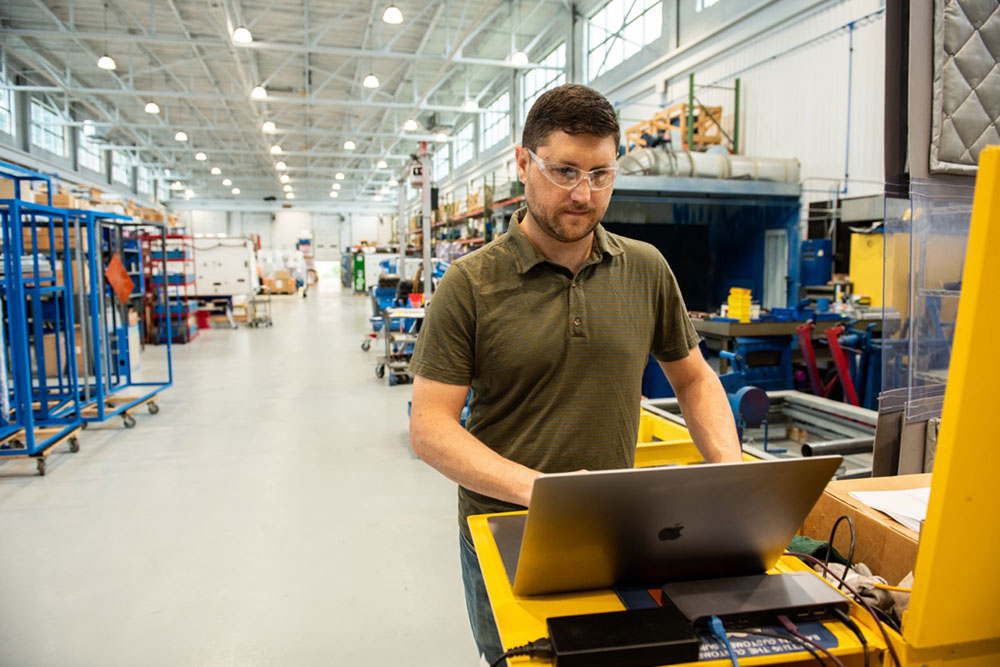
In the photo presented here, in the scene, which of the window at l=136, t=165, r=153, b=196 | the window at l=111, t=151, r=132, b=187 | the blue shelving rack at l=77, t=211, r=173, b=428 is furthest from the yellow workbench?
the window at l=136, t=165, r=153, b=196

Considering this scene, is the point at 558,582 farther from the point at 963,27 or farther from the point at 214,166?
the point at 214,166

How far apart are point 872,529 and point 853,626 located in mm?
649

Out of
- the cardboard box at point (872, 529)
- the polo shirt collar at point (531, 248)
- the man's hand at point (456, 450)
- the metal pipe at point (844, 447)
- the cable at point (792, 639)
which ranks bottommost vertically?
the metal pipe at point (844, 447)

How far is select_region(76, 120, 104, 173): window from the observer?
1950 centimetres

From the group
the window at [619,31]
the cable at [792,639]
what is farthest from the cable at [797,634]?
the window at [619,31]

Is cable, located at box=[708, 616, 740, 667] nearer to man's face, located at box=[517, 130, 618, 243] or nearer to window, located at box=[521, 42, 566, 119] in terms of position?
man's face, located at box=[517, 130, 618, 243]

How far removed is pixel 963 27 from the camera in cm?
154

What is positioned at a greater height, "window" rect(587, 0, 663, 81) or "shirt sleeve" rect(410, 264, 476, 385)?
"window" rect(587, 0, 663, 81)

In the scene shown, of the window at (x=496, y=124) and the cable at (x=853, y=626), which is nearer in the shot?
the cable at (x=853, y=626)

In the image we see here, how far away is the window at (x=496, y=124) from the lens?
17575mm

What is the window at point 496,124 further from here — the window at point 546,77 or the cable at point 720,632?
the cable at point 720,632

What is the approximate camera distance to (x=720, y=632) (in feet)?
2.79

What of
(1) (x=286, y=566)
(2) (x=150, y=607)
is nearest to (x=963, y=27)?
(1) (x=286, y=566)

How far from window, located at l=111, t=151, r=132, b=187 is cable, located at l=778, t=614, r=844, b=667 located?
86.6 feet
